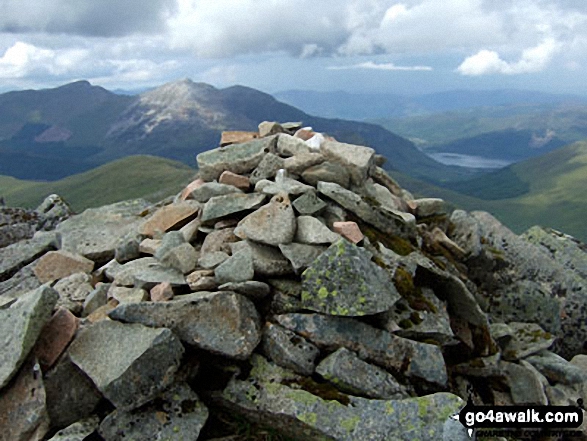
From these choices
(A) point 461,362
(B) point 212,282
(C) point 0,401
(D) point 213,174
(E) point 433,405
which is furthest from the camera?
(D) point 213,174

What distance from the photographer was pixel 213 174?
16.8 m

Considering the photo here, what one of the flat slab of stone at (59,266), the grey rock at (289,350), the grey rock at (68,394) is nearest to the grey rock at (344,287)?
the grey rock at (289,350)

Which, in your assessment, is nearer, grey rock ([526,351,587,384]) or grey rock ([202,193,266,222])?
grey rock ([202,193,266,222])

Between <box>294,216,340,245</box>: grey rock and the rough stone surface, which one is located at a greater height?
<box>294,216,340,245</box>: grey rock

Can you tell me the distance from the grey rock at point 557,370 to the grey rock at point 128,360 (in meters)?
11.4

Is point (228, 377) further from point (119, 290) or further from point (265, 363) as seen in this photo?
point (119, 290)

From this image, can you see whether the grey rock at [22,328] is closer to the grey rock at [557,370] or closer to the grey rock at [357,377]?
the grey rock at [357,377]

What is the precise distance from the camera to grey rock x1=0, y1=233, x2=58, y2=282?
16.7 metres

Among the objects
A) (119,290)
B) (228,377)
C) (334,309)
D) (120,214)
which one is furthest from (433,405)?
(120,214)

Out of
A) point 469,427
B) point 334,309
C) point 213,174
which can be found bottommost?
point 469,427

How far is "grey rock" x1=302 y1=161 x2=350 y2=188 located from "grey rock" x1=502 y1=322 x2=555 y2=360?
7610 millimetres

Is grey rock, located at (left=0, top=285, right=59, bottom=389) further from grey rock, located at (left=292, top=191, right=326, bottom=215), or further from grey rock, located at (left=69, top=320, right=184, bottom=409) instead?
grey rock, located at (left=292, top=191, right=326, bottom=215)

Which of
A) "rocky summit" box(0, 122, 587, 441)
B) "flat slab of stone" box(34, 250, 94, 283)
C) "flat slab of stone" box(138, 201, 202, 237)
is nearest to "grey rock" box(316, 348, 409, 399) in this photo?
"rocky summit" box(0, 122, 587, 441)

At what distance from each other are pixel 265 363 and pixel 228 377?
0.89 meters
